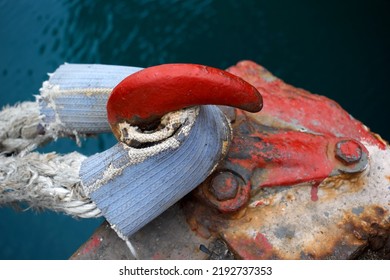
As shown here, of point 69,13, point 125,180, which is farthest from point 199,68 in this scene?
point 69,13

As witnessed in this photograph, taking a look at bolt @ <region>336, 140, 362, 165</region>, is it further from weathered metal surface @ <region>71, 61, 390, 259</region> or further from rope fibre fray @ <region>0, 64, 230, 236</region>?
rope fibre fray @ <region>0, 64, 230, 236</region>

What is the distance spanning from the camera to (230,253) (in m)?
1.29

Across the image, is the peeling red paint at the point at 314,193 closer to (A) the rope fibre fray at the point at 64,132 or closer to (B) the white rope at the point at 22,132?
(A) the rope fibre fray at the point at 64,132

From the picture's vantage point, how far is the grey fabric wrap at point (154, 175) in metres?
1.11

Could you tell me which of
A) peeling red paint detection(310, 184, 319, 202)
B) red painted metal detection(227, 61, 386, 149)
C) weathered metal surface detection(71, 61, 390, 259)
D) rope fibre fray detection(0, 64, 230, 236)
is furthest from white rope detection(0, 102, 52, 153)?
peeling red paint detection(310, 184, 319, 202)

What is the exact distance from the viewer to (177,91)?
98 cm

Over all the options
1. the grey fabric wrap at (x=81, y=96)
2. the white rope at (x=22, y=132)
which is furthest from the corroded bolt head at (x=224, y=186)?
the white rope at (x=22, y=132)

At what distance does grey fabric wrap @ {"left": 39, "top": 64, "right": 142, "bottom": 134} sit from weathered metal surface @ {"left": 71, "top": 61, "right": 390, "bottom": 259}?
0.33 meters

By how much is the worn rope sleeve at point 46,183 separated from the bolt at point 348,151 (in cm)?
66

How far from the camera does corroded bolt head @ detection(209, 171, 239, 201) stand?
1.25 metres

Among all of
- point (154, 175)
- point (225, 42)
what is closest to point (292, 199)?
point (154, 175)

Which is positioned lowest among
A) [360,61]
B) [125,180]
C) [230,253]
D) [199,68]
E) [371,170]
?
[360,61]
